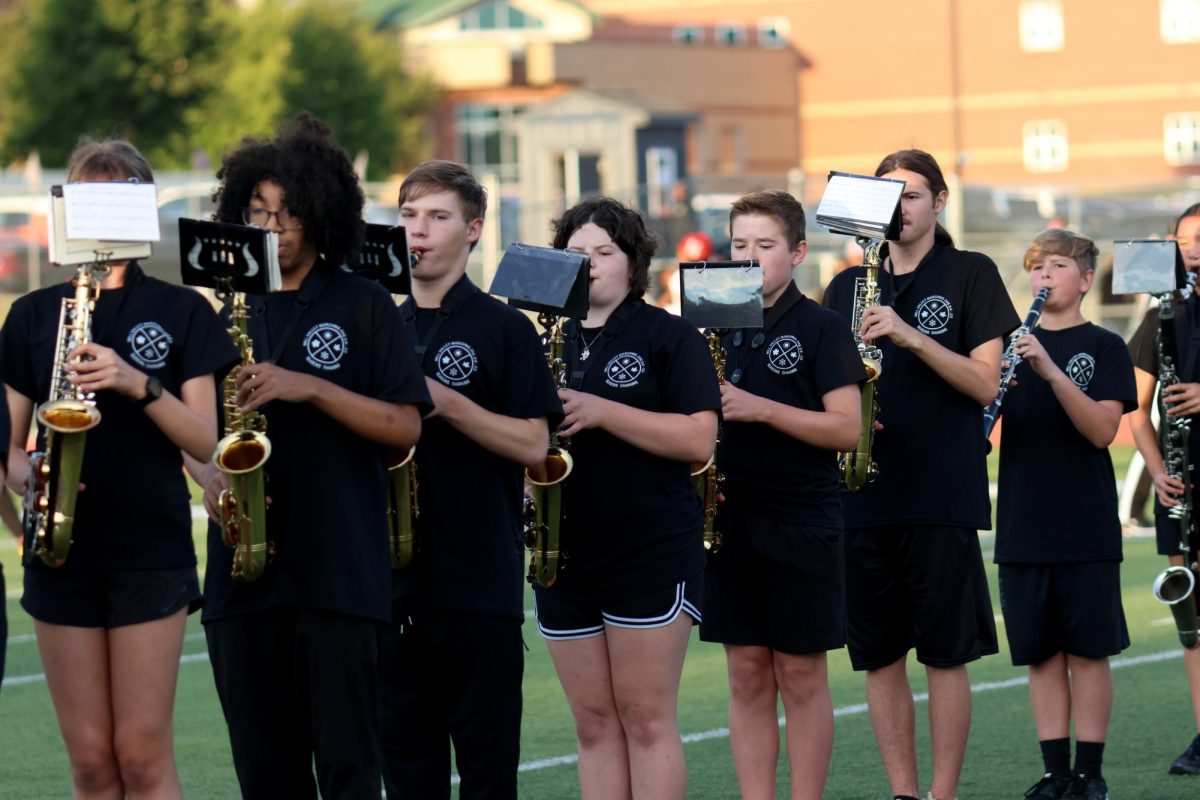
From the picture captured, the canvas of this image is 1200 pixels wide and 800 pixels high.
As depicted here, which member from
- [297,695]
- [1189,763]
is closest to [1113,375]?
[1189,763]

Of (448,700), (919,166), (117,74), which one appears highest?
(117,74)

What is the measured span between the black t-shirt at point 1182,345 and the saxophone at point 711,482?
221cm

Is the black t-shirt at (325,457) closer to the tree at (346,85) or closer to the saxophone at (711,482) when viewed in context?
the saxophone at (711,482)

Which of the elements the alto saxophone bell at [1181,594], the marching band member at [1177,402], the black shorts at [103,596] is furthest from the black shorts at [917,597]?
the black shorts at [103,596]

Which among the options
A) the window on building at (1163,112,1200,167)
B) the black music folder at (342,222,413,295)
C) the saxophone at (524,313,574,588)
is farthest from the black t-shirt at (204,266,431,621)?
the window on building at (1163,112,1200,167)

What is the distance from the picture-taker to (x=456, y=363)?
17.2 feet

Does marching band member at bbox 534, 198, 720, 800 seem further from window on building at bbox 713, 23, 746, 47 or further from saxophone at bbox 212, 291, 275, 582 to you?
window on building at bbox 713, 23, 746, 47

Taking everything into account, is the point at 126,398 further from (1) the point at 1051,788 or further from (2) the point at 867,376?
(1) the point at 1051,788

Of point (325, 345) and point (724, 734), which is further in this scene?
point (724, 734)

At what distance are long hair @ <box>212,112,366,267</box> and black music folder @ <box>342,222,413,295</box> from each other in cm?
19

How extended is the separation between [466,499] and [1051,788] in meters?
2.78

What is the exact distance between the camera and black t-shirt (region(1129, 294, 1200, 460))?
7508 millimetres

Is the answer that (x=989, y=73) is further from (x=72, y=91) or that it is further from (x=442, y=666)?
(x=442, y=666)

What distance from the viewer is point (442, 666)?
17.5 ft
